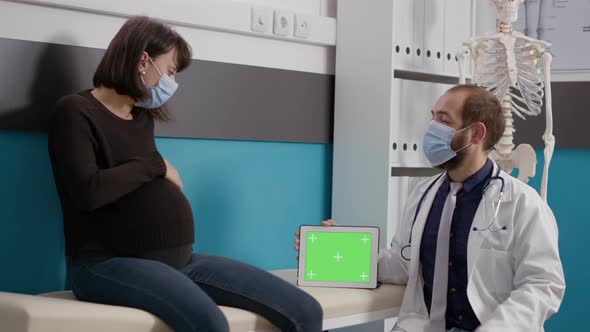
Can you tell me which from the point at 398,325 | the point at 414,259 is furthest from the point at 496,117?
the point at 398,325

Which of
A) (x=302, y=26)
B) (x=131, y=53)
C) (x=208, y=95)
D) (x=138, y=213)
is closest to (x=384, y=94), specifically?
(x=302, y=26)

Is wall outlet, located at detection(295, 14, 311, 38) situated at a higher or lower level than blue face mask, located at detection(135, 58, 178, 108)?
higher

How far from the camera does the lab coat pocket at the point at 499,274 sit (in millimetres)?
2404

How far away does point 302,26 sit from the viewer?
132 inches

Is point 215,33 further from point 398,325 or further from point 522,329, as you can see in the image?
point 522,329

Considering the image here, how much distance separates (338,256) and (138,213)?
726 millimetres

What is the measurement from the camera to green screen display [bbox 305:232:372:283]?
105 inches

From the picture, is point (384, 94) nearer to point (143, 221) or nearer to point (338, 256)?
point (338, 256)

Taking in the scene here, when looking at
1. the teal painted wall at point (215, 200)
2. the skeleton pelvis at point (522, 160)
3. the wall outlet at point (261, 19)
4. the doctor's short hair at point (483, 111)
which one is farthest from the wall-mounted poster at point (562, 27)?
the doctor's short hair at point (483, 111)

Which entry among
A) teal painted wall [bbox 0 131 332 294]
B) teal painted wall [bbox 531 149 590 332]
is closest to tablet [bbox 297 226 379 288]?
teal painted wall [bbox 0 131 332 294]

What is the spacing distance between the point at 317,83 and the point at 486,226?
1280 mm

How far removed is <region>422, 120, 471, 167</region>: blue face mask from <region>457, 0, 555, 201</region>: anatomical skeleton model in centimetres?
85

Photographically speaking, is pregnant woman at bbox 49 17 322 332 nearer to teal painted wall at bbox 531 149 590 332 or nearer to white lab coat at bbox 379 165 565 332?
white lab coat at bbox 379 165 565 332

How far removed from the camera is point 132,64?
240 centimetres
